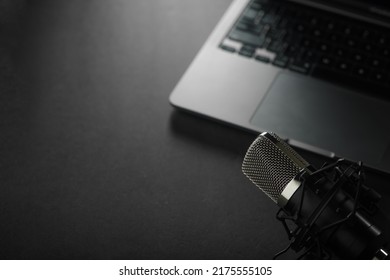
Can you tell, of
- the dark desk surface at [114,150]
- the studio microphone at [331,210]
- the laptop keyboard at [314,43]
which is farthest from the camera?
the laptop keyboard at [314,43]

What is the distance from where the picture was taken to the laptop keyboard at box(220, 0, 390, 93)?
1.04m

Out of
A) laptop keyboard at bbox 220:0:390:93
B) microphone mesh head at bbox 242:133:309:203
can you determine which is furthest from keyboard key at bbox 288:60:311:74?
microphone mesh head at bbox 242:133:309:203

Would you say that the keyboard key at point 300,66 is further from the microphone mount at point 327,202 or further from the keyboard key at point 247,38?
the microphone mount at point 327,202

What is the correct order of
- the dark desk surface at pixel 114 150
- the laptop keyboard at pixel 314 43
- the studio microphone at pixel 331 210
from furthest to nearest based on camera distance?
the laptop keyboard at pixel 314 43
the dark desk surface at pixel 114 150
the studio microphone at pixel 331 210

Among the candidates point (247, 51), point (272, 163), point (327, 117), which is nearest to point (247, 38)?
point (247, 51)

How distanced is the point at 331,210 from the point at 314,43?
0.48 metres

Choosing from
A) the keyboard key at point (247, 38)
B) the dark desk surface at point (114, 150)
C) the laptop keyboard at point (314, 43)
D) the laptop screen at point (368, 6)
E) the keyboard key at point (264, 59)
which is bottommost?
the dark desk surface at point (114, 150)

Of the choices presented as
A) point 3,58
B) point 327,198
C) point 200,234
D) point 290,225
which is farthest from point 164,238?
point 3,58

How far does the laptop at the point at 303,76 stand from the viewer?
97 centimetres

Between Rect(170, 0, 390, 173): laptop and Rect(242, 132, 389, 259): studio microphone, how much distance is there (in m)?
0.26

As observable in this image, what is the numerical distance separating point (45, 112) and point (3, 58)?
0.16 metres

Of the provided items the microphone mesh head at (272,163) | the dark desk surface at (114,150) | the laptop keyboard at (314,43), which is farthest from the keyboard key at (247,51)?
the microphone mesh head at (272,163)

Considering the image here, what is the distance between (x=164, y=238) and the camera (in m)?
0.89

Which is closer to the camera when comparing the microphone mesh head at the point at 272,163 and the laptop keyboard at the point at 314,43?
the microphone mesh head at the point at 272,163
